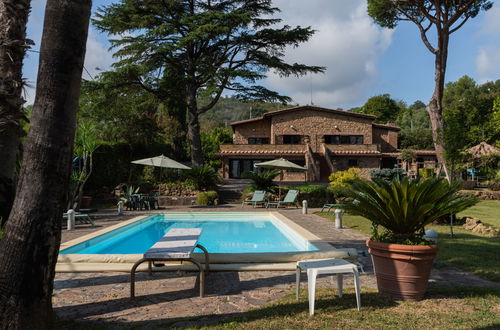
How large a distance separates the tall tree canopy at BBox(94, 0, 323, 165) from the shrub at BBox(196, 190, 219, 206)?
5.70 metres

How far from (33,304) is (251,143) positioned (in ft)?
106

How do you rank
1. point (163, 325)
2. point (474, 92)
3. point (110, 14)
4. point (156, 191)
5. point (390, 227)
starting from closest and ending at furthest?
point (163, 325) < point (390, 227) < point (156, 191) < point (110, 14) < point (474, 92)

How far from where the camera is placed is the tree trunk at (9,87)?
4730 millimetres

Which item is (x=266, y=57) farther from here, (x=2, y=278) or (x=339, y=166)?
(x=2, y=278)

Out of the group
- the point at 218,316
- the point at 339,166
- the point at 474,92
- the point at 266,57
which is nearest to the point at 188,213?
the point at 218,316

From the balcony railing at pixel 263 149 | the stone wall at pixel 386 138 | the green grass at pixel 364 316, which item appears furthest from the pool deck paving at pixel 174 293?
the stone wall at pixel 386 138

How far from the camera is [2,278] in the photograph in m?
2.99

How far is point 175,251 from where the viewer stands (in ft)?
15.7

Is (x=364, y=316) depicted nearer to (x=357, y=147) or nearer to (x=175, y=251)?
(x=175, y=251)

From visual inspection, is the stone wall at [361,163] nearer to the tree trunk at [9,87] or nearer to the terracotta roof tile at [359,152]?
the terracotta roof tile at [359,152]

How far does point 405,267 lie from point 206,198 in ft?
49.4

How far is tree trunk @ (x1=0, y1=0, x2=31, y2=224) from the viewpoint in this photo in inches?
186

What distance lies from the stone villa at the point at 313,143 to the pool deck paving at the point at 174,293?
25418mm

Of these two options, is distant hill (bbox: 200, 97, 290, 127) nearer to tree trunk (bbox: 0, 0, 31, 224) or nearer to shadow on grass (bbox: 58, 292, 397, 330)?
tree trunk (bbox: 0, 0, 31, 224)
